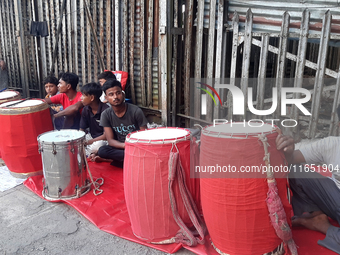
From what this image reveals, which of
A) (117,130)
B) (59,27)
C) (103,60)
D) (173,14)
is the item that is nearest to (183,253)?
(117,130)

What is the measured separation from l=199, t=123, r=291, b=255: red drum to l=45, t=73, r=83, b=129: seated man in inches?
103

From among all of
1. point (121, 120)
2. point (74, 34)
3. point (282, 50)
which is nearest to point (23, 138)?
point (121, 120)

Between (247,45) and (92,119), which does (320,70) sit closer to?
(247,45)

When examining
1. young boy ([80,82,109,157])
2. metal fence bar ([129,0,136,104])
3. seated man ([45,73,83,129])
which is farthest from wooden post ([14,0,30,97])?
young boy ([80,82,109,157])

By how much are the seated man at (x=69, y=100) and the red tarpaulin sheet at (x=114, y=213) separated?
0.78m

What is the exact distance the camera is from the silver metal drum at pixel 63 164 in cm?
287

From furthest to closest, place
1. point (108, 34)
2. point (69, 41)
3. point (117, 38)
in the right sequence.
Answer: point (69, 41), point (108, 34), point (117, 38)

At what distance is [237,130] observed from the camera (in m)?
1.87

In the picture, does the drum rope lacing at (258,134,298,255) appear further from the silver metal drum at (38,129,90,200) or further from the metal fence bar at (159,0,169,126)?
the metal fence bar at (159,0,169,126)

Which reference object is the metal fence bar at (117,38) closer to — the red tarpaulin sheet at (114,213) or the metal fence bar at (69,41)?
the metal fence bar at (69,41)

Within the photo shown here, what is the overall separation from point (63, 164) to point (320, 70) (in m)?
2.92

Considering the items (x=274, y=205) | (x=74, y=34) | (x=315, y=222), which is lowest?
(x=315, y=222)

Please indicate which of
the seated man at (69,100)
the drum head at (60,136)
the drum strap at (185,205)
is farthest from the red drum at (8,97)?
the drum strap at (185,205)

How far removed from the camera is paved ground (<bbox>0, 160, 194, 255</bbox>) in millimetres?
2213
